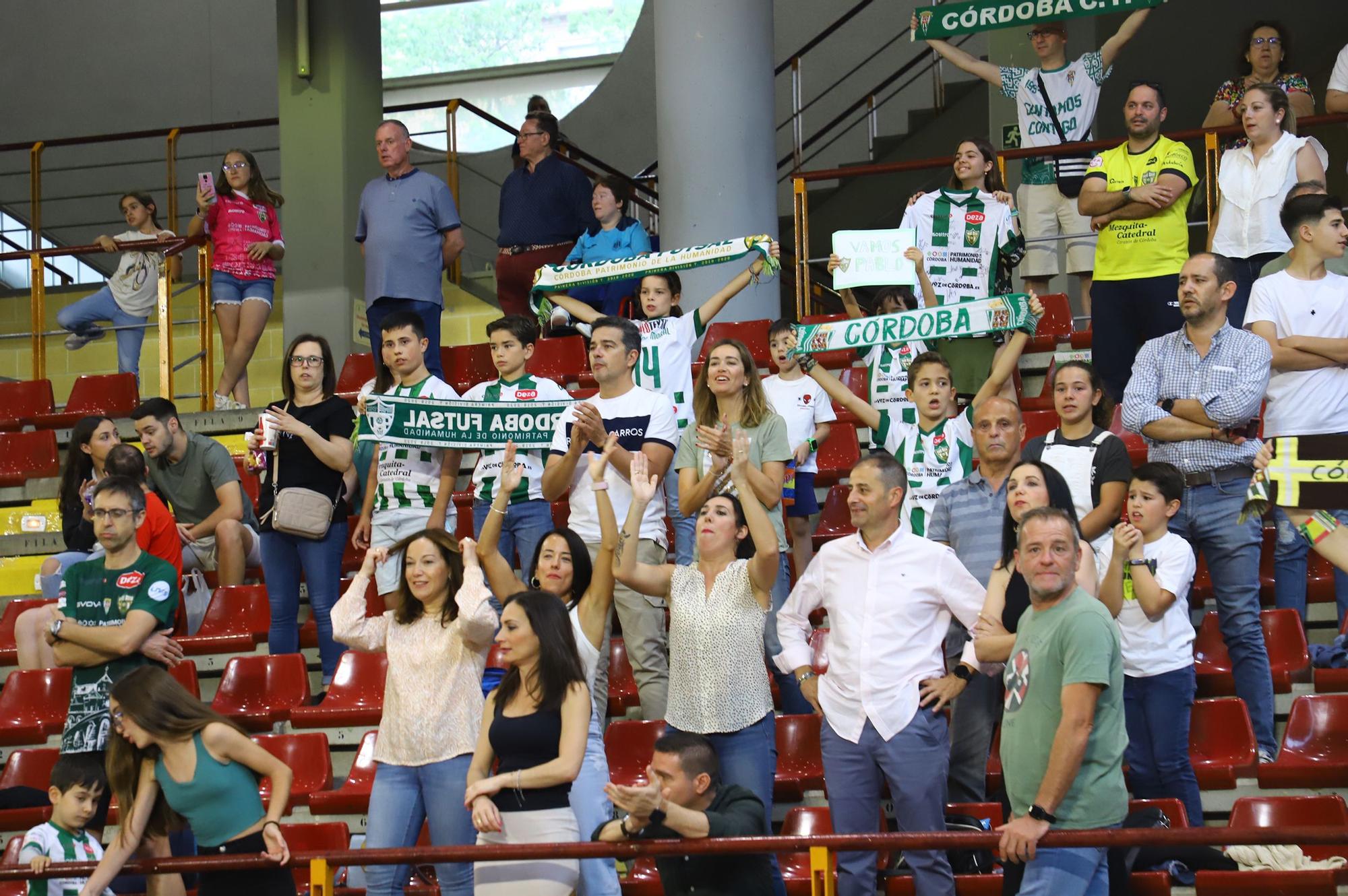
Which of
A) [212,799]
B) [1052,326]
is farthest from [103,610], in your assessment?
[1052,326]

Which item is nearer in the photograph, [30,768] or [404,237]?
[30,768]

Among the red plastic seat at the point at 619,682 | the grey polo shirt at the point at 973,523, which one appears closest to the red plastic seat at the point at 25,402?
the red plastic seat at the point at 619,682

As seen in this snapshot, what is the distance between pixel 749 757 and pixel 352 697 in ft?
6.88

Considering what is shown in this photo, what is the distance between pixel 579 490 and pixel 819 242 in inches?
301

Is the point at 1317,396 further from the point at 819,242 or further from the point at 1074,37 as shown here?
the point at 819,242

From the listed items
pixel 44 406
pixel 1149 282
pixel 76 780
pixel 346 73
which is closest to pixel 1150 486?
pixel 1149 282

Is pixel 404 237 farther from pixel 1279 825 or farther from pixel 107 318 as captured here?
pixel 1279 825

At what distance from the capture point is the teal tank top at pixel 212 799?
4.72 m

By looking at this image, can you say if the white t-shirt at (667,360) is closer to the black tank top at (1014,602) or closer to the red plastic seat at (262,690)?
the red plastic seat at (262,690)

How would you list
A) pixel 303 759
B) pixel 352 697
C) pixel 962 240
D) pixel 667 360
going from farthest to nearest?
pixel 962 240, pixel 667 360, pixel 352 697, pixel 303 759

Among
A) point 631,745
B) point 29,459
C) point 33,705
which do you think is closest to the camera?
point 631,745

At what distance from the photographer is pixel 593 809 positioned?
4.79 meters

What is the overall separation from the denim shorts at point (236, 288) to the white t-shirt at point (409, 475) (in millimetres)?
2653

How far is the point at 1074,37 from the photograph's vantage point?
10.7 meters
